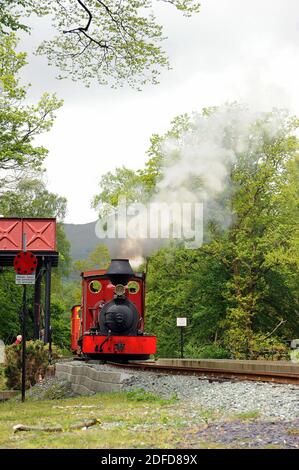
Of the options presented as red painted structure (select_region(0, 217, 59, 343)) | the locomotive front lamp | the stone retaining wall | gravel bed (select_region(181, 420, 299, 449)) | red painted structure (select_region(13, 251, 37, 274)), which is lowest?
the stone retaining wall

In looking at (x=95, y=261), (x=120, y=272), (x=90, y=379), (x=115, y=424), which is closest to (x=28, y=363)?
(x=120, y=272)

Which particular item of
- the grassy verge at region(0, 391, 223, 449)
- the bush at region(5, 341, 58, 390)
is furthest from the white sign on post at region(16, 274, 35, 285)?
the bush at region(5, 341, 58, 390)

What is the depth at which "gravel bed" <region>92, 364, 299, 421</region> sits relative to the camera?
10.2 metres

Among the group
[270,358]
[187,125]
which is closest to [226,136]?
[187,125]

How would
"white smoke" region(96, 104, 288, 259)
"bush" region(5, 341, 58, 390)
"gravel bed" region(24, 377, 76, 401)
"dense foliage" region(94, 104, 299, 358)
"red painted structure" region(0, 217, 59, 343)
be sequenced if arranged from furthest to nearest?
"dense foliage" region(94, 104, 299, 358), "white smoke" region(96, 104, 288, 259), "red painted structure" region(0, 217, 59, 343), "bush" region(5, 341, 58, 390), "gravel bed" region(24, 377, 76, 401)

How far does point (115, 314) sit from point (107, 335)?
28.6 inches

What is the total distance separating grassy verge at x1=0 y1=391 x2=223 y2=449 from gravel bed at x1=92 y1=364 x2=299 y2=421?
509 millimetres

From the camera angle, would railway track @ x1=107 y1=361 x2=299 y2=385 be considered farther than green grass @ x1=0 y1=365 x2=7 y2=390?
No

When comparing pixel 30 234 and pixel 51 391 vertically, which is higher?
pixel 30 234

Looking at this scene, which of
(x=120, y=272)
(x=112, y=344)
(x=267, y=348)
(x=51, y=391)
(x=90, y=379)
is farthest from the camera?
(x=267, y=348)

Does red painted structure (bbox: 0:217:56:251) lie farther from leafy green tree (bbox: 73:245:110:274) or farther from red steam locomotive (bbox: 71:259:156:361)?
leafy green tree (bbox: 73:245:110:274)

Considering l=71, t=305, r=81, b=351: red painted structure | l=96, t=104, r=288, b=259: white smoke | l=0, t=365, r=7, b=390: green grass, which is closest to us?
l=0, t=365, r=7, b=390: green grass

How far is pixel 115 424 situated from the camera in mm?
9453

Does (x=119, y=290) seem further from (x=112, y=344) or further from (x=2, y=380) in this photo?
(x=2, y=380)
